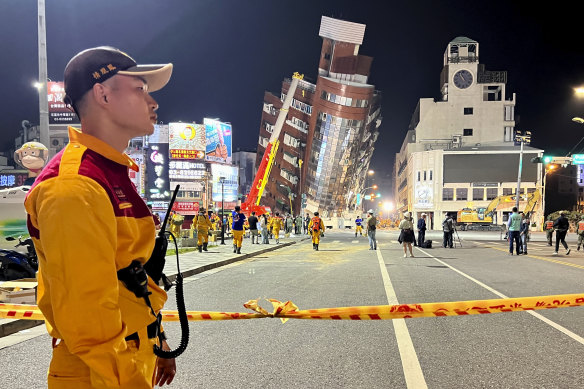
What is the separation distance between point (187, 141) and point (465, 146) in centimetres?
5633

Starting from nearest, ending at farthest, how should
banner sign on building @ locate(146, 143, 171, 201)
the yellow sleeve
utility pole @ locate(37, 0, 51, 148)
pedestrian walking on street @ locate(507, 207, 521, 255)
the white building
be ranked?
the yellow sleeve < utility pole @ locate(37, 0, 51, 148) < pedestrian walking on street @ locate(507, 207, 521, 255) < banner sign on building @ locate(146, 143, 171, 201) < the white building

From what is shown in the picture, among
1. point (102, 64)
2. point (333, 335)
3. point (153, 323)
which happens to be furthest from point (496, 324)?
point (102, 64)

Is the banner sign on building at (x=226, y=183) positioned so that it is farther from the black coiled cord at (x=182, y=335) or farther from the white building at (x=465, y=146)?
the black coiled cord at (x=182, y=335)

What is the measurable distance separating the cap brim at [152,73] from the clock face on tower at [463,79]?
321ft

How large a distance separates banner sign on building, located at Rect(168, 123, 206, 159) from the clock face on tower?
5599cm

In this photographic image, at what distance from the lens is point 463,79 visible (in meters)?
89.1

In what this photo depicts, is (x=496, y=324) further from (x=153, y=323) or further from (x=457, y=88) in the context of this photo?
(x=457, y=88)

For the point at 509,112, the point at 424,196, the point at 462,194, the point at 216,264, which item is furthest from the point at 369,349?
the point at 509,112

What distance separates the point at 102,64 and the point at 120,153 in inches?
14.2

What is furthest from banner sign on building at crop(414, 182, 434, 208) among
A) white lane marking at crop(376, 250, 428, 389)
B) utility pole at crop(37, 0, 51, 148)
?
white lane marking at crop(376, 250, 428, 389)

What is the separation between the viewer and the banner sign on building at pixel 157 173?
76438 millimetres

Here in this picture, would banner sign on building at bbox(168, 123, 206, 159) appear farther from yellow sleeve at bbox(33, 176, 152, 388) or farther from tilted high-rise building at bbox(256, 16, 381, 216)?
yellow sleeve at bbox(33, 176, 152, 388)

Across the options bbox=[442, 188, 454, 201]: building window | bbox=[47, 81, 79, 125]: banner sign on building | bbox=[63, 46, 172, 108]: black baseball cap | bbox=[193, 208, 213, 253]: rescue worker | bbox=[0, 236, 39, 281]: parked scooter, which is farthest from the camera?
bbox=[442, 188, 454, 201]: building window

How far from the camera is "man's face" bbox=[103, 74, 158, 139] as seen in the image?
5.40 feet
